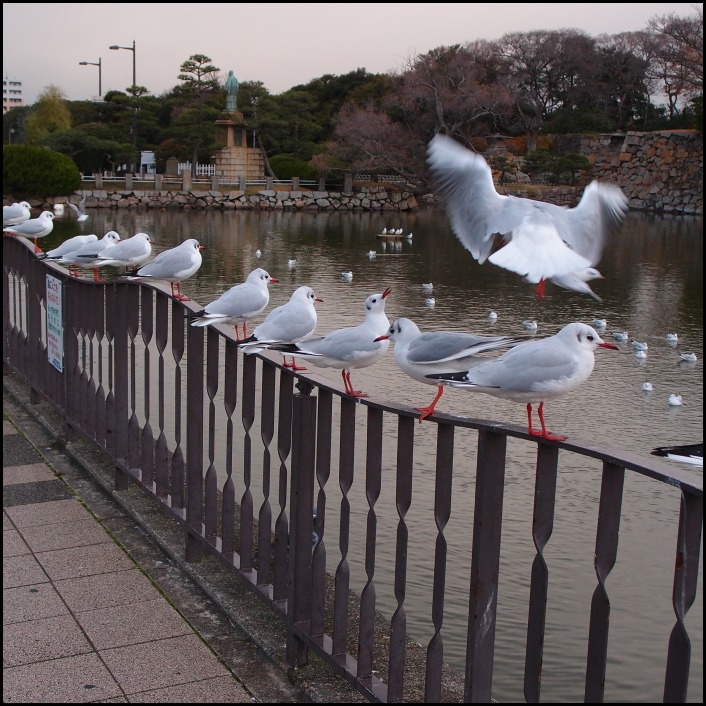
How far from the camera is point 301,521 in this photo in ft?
7.81


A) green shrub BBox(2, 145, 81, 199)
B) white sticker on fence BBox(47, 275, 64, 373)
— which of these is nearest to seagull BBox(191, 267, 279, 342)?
white sticker on fence BBox(47, 275, 64, 373)

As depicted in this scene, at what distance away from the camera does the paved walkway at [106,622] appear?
2340mm

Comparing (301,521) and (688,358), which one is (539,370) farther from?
(688,358)

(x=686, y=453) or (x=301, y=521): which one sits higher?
(x=686, y=453)

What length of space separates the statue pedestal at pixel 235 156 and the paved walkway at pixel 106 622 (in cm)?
3399

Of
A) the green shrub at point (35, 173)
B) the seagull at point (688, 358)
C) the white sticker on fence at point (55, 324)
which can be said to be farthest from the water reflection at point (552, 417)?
the green shrub at point (35, 173)

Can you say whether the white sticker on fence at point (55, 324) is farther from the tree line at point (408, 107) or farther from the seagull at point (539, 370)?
the tree line at point (408, 107)

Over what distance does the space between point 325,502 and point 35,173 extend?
84.5ft

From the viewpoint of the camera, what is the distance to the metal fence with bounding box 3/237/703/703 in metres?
1.61

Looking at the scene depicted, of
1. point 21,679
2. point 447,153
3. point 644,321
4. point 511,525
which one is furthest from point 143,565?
point 644,321

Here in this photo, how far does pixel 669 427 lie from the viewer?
6.80m

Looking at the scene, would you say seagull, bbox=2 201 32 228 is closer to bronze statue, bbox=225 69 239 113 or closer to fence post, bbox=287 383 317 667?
fence post, bbox=287 383 317 667

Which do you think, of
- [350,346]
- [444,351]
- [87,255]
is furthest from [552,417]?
[444,351]

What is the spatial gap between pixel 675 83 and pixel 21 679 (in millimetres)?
21337
